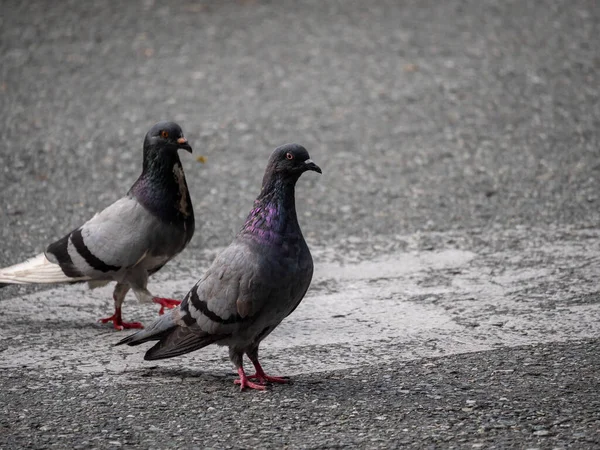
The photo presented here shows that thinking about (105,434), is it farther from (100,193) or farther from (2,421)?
(100,193)

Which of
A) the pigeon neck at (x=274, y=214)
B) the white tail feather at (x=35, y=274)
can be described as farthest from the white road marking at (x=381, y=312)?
the pigeon neck at (x=274, y=214)

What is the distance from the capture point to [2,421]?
3.79m

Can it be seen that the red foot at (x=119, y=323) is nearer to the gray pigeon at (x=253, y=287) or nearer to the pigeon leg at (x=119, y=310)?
the pigeon leg at (x=119, y=310)

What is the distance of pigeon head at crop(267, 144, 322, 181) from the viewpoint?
408cm

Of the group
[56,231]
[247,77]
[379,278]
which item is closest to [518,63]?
[247,77]

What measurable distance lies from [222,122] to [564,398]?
542 centimetres

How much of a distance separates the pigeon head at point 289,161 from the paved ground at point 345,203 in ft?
3.30

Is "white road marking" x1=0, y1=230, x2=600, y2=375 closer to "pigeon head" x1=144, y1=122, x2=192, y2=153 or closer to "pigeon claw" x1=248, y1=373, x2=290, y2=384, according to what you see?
"pigeon claw" x1=248, y1=373, x2=290, y2=384

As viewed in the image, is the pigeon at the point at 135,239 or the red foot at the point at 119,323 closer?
the pigeon at the point at 135,239

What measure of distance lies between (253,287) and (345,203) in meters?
Result: 3.12

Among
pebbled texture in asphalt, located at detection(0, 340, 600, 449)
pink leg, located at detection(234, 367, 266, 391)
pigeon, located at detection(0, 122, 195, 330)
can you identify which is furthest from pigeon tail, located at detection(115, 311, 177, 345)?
pigeon, located at detection(0, 122, 195, 330)

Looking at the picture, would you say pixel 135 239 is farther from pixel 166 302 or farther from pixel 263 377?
pixel 263 377

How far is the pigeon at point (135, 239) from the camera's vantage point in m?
4.79

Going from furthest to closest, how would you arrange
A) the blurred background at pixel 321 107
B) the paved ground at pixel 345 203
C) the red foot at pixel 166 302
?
the blurred background at pixel 321 107 → the red foot at pixel 166 302 → the paved ground at pixel 345 203
